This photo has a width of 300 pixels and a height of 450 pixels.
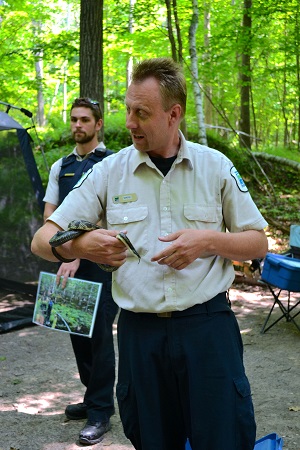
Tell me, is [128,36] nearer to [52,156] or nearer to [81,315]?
[52,156]

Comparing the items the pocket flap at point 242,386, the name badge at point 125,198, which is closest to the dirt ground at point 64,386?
the pocket flap at point 242,386

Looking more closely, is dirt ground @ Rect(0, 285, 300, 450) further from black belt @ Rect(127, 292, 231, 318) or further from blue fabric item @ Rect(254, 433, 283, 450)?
black belt @ Rect(127, 292, 231, 318)

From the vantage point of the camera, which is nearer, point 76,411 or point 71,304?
point 71,304

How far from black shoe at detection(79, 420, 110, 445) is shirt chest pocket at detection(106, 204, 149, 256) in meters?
2.05

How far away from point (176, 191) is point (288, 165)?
11.0 m

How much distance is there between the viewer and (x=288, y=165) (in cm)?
1261

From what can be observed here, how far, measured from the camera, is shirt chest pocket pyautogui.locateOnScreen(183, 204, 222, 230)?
201cm

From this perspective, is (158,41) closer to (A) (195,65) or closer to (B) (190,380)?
(A) (195,65)

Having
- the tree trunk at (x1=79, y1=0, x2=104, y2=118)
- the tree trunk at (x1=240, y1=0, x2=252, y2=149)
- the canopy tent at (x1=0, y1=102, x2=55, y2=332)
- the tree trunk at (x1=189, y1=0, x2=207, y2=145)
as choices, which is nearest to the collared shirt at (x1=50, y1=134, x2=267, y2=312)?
the canopy tent at (x1=0, y1=102, x2=55, y2=332)

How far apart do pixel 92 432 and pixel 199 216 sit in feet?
7.12

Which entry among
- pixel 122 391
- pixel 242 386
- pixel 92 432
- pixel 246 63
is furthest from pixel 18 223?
pixel 246 63

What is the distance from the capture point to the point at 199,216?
2.01 m

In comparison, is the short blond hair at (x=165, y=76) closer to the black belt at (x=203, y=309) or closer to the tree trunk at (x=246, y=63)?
the black belt at (x=203, y=309)

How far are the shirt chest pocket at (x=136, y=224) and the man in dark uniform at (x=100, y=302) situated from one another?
Answer: 1.56 m
